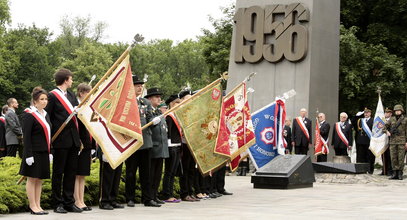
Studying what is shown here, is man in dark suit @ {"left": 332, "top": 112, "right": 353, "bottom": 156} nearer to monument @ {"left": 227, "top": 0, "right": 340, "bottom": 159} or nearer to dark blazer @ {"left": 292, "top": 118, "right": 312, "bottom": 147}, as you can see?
dark blazer @ {"left": 292, "top": 118, "right": 312, "bottom": 147}

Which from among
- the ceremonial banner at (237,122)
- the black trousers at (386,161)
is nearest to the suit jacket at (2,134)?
the ceremonial banner at (237,122)

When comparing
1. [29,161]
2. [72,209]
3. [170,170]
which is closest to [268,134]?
[170,170]

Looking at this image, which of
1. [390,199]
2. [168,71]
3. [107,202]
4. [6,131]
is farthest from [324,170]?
[168,71]

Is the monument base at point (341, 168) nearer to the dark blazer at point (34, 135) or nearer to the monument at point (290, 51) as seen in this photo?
the monument at point (290, 51)

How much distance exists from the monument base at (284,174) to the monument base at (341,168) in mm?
2322

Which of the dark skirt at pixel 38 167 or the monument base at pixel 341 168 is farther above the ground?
the monument base at pixel 341 168

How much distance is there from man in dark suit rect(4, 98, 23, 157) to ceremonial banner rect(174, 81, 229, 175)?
5982 millimetres

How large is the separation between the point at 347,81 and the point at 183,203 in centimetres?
1740

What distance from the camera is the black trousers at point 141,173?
33.7 ft

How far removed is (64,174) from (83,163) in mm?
335

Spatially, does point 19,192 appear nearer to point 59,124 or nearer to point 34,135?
point 34,135

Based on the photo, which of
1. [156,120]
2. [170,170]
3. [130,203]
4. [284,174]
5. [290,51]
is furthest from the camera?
[290,51]

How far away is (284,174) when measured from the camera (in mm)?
14570

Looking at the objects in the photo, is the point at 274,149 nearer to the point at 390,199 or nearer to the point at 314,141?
the point at 390,199
